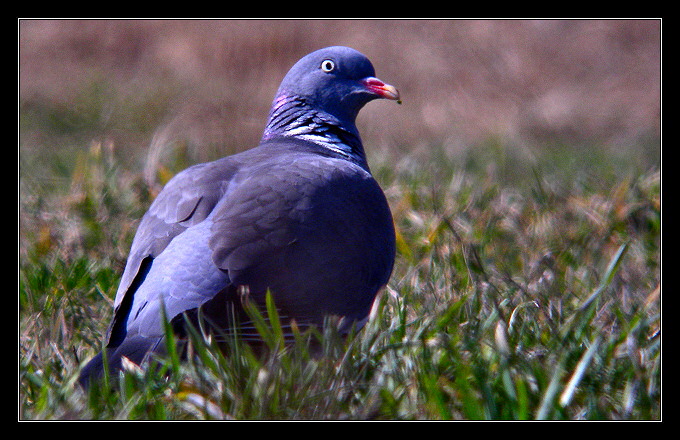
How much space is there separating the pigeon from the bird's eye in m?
0.64

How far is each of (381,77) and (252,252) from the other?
5.39m

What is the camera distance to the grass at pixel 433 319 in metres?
2.27

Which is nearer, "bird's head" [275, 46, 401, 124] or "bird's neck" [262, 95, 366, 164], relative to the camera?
"bird's neck" [262, 95, 366, 164]

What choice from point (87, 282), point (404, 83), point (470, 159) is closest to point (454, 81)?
point (404, 83)

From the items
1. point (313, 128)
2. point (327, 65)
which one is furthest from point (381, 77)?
point (313, 128)

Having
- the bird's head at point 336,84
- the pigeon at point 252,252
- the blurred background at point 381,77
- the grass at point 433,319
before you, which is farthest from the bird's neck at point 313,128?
the blurred background at point 381,77

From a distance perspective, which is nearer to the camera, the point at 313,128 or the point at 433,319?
the point at 433,319

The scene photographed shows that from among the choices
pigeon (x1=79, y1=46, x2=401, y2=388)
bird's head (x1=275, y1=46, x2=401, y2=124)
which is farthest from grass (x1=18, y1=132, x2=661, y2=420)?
bird's head (x1=275, y1=46, x2=401, y2=124)

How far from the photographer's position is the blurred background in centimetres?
666

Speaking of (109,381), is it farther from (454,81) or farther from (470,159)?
(454,81)

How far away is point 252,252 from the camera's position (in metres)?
2.61

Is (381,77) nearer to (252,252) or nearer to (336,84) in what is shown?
(336,84)

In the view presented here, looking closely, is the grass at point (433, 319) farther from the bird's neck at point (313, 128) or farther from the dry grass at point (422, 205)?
the bird's neck at point (313, 128)

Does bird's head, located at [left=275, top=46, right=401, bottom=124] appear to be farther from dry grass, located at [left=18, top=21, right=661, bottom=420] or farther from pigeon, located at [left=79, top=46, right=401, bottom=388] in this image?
dry grass, located at [left=18, top=21, right=661, bottom=420]
